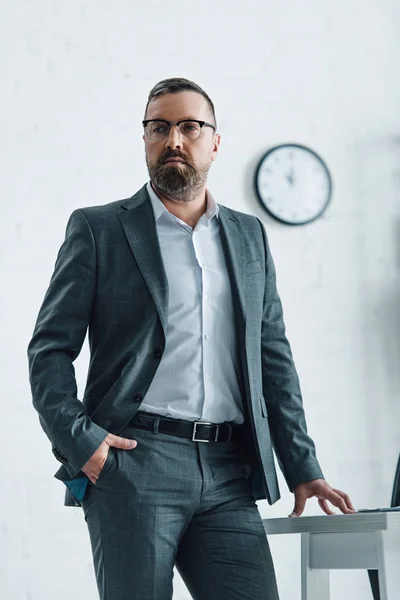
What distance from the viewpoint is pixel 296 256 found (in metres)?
3.35

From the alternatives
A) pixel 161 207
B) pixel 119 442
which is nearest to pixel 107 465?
pixel 119 442

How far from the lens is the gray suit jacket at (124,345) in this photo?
162cm

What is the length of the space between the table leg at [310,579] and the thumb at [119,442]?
37 centimetres

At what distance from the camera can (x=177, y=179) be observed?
181 cm

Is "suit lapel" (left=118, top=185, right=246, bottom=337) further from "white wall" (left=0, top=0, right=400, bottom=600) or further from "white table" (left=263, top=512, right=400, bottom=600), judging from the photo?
"white wall" (left=0, top=0, right=400, bottom=600)

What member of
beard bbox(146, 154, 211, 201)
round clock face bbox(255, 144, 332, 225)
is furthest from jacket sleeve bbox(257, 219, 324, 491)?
round clock face bbox(255, 144, 332, 225)

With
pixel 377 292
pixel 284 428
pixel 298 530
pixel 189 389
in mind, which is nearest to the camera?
pixel 298 530

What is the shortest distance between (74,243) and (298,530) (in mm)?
698

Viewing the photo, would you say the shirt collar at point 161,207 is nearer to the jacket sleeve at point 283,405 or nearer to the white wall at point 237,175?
the jacket sleeve at point 283,405

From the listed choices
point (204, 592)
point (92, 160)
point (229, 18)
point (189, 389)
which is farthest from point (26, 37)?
point (204, 592)

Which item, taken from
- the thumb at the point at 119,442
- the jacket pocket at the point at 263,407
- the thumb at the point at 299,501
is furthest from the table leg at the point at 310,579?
the thumb at the point at 119,442

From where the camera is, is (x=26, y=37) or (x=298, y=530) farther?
(x=26, y=37)

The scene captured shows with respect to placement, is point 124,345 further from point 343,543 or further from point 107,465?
point 343,543

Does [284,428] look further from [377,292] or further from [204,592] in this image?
[377,292]
